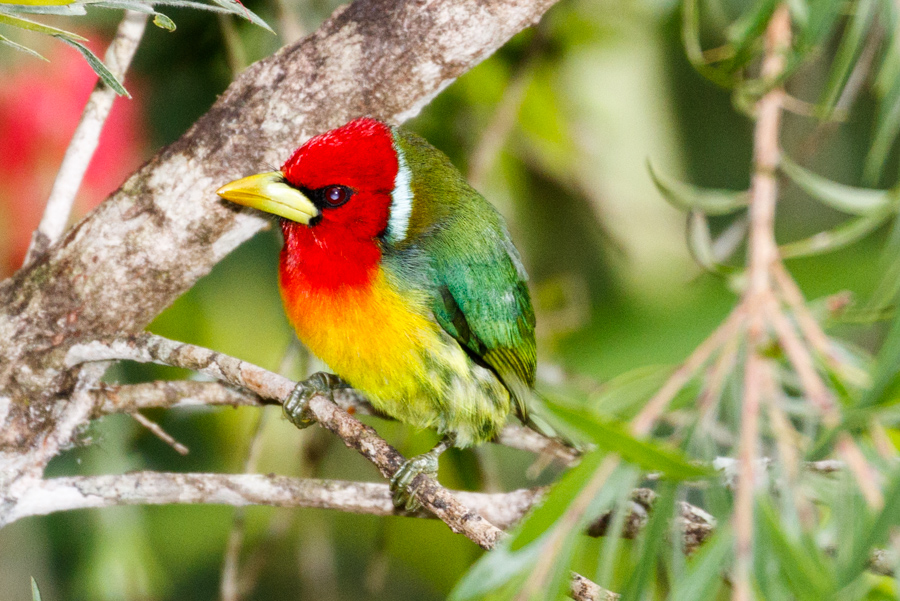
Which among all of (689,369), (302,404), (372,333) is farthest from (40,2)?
(689,369)

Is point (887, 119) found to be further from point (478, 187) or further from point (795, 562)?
point (478, 187)

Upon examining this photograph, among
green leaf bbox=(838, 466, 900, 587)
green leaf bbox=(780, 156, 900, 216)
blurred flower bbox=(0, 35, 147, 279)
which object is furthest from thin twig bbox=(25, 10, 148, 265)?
green leaf bbox=(838, 466, 900, 587)

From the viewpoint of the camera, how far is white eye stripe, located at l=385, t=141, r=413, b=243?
80.4 inches

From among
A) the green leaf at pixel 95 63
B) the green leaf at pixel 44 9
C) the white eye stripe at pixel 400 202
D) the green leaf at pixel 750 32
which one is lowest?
the green leaf at pixel 95 63

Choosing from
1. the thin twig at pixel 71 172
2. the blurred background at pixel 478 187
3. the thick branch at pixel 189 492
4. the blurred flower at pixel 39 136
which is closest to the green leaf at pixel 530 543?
the thick branch at pixel 189 492

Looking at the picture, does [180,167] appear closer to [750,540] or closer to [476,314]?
[476,314]

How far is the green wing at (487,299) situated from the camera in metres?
2.01

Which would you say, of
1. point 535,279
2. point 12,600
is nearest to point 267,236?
point 535,279

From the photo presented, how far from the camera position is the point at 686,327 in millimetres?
3191

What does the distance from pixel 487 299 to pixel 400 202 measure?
1.02 feet

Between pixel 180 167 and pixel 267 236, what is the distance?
71.3 inches

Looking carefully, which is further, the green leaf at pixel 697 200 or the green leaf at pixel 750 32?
the green leaf at pixel 697 200

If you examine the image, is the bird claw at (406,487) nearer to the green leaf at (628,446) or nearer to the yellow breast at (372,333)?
the yellow breast at (372,333)

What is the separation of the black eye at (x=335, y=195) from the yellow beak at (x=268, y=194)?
6cm
